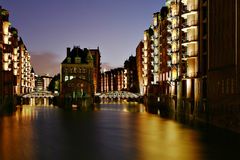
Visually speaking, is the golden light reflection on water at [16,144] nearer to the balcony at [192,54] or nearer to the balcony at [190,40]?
the balcony at [192,54]

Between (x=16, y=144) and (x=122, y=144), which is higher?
(x=16, y=144)

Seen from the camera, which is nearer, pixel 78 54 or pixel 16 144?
pixel 16 144

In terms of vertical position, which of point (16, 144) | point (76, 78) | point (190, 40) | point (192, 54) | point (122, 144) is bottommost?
point (122, 144)

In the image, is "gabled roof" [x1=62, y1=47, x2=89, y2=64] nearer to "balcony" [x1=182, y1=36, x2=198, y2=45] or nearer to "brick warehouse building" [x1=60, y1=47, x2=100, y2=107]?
"brick warehouse building" [x1=60, y1=47, x2=100, y2=107]

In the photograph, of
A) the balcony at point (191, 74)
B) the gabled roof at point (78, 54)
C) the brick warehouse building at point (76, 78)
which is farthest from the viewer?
the gabled roof at point (78, 54)

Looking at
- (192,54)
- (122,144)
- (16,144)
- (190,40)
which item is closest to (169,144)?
(122,144)

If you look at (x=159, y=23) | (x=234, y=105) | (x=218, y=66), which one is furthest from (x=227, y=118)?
(x=159, y=23)

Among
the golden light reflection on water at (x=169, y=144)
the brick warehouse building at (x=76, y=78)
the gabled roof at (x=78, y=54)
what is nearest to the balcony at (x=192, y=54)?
the golden light reflection on water at (x=169, y=144)

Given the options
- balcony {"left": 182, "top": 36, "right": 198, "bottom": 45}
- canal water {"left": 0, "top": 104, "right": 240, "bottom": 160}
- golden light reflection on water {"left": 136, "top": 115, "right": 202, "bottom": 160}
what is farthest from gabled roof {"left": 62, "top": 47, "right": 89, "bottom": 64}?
golden light reflection on water {"left": 136, "top": 115, "right": 202, "bottom": 160}

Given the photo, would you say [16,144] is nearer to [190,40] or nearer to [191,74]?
[191,74]

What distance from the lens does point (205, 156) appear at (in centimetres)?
2961

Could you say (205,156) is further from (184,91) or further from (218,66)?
(184,91)

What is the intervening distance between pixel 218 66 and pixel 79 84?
98.1 meters

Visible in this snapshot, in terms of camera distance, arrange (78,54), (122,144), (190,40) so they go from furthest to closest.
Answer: (78,54), (190,40), (122,144)
